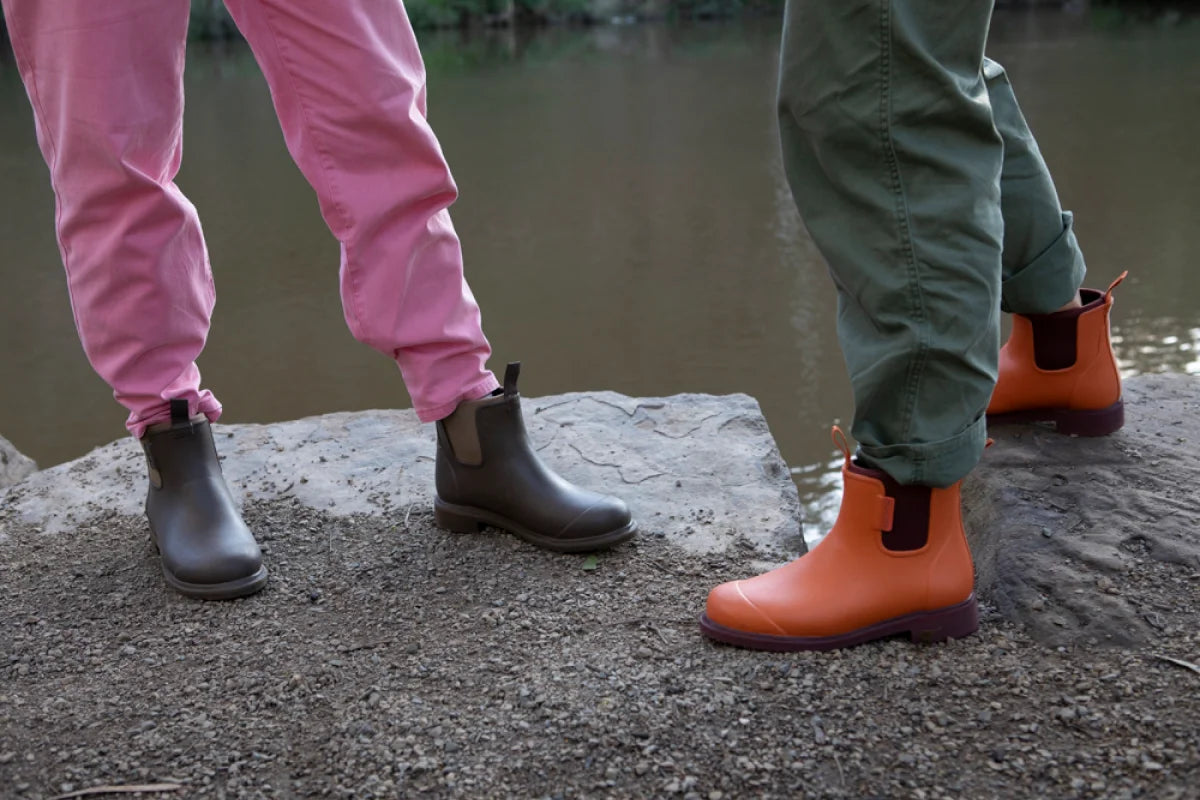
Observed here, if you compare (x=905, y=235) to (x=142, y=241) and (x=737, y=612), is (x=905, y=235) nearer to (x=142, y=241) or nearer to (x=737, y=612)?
(x=737, y=612)

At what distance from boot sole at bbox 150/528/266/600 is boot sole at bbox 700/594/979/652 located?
0.58 m

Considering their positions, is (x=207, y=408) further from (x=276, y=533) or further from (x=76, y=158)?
(x=76, y=158)

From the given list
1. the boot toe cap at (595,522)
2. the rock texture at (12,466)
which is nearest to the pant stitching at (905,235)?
the boot toe cap at (595,522)

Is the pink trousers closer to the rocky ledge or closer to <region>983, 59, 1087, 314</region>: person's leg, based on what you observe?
the rocky ledge

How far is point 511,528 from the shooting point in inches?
54.9

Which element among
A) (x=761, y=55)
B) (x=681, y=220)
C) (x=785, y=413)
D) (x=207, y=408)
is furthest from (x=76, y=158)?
(x=761, y=55)

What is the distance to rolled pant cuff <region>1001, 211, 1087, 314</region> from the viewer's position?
1.33 meters

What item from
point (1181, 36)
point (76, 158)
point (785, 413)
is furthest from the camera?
point (1181, 36)

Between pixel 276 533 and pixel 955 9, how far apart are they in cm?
103

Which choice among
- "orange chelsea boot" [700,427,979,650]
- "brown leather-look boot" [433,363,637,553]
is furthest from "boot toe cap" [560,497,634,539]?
"orange chelsea boot" [700,427,979,650]

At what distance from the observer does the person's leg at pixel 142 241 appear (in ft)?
3.91

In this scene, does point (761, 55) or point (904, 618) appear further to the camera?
point (761, 55)

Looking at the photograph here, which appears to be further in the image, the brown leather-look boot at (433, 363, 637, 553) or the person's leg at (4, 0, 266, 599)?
the brown leather-look boot at (433, 363, 637, 553)

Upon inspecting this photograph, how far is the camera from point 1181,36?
10.1 meters
